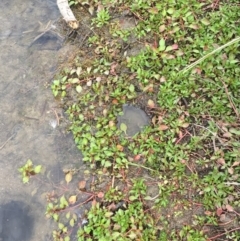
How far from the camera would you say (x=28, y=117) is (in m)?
3.76

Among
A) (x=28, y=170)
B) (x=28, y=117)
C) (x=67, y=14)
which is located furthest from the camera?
(x=67, y=14)

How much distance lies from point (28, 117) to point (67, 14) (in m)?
1.06

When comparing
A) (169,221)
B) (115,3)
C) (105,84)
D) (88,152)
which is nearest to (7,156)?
(88,152)

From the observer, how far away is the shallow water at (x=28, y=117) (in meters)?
3.44

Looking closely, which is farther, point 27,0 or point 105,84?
point 27,0

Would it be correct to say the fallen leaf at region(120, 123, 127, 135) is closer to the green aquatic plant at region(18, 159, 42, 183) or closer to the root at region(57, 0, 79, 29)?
the green aquatic plant at region(18, 159, 42, 183)

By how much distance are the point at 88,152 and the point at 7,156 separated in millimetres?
710

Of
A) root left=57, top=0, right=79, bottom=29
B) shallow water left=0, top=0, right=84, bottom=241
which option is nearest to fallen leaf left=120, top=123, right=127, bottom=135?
shallow water left=0, top=0, right=84, bottom=241

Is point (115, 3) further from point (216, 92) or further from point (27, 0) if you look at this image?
point (216, 92)

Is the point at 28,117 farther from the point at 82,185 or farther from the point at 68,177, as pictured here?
the point at 82,185

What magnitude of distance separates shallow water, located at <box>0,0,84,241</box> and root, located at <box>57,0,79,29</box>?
14 cm

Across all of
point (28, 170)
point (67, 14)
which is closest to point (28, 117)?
point (28, 170)

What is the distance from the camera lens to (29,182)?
3.54m

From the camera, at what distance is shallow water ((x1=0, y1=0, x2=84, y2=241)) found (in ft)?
11.3
